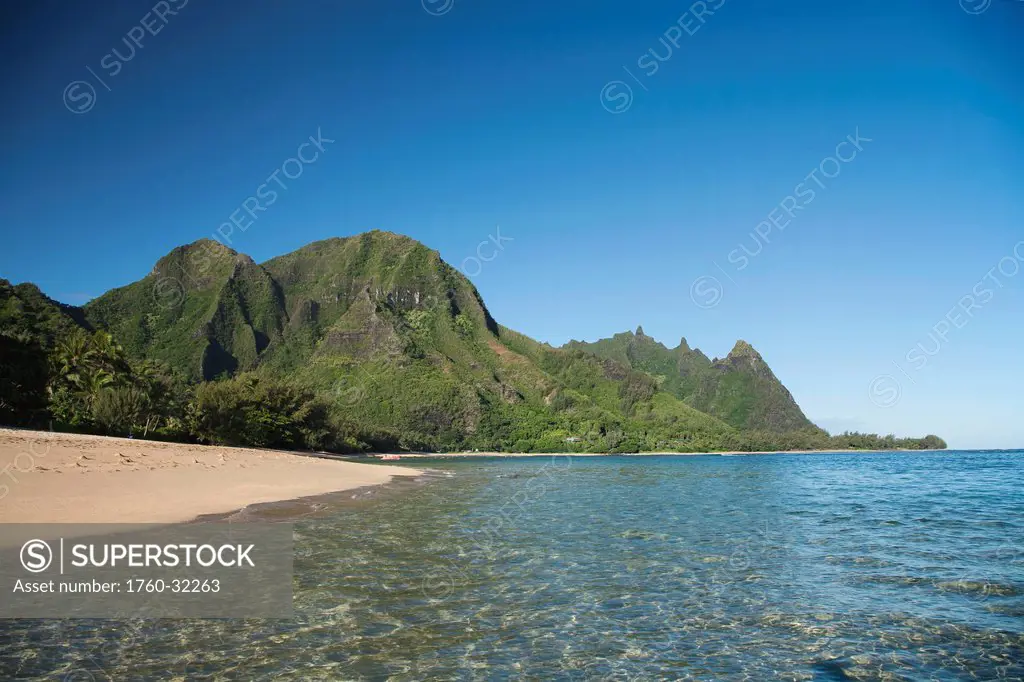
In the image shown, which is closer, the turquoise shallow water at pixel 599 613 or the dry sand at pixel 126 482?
the turquoise shallow water at pixel 599 613

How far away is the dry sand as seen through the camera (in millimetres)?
19516

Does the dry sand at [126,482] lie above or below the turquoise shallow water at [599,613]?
above

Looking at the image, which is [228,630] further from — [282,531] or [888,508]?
[888,508]

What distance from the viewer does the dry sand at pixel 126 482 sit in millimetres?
19516

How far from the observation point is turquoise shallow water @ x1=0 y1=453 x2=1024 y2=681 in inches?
348

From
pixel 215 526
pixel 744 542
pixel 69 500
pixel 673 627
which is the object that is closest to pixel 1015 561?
pixel 744 542

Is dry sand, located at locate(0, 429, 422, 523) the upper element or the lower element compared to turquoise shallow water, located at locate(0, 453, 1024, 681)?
upper

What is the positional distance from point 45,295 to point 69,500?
145199mm

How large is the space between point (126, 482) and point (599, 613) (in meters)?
23.1

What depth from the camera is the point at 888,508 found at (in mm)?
32312

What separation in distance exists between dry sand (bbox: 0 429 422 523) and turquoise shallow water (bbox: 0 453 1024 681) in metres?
6.11

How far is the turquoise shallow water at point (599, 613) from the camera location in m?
8.84

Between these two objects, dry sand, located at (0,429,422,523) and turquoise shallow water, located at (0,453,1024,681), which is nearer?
turquoise shallow water, located at (0,453,1024,681)

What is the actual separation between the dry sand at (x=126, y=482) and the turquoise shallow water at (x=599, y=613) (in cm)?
611
